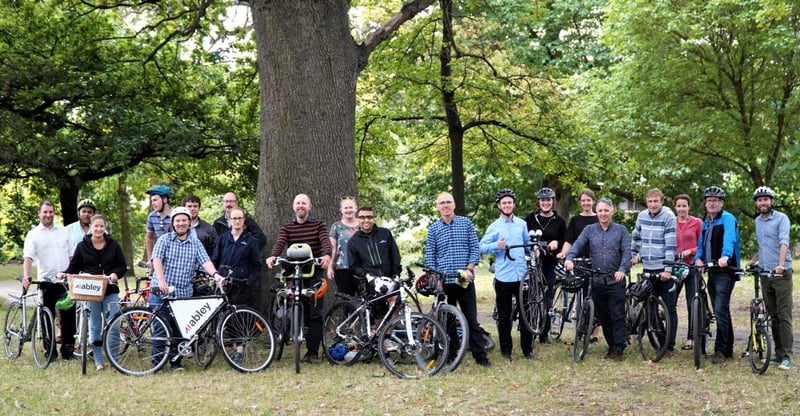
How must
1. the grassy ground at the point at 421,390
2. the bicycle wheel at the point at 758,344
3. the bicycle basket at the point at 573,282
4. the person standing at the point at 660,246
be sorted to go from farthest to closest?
1. the bicycle basket at the point at 573,282
2. the person standing at the point at 660,246
3. the bicycle wheel at the point at 758,344
4. the grassy ground at the point at 421,390

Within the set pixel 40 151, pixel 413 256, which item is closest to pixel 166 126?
pixel 40 151

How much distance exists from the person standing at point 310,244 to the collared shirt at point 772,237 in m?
4.49

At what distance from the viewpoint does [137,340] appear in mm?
9195

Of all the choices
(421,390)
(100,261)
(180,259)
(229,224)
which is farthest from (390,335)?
(100,261)

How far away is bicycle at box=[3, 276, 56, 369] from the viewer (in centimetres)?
997

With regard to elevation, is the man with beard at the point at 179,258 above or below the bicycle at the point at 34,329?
above

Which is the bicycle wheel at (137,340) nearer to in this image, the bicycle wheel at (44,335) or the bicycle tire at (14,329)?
the bicycle wheel at (44,335)

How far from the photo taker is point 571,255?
32.3 ft

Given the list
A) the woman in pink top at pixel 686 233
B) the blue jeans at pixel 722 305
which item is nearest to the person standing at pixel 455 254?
the woman in pink top at pixel 686 233

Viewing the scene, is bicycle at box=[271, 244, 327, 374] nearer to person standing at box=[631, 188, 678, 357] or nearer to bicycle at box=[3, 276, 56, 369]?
bicycle at box=[3, 276, 56, 369]

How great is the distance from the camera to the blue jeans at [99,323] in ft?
31.1

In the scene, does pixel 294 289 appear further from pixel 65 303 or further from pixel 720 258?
pixel 720 258

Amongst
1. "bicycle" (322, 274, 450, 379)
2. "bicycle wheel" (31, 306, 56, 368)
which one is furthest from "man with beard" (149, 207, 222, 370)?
"bicycle" (322, 274, 450, 379)

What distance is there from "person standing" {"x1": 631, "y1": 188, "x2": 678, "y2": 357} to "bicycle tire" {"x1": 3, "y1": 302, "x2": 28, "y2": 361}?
692cm
